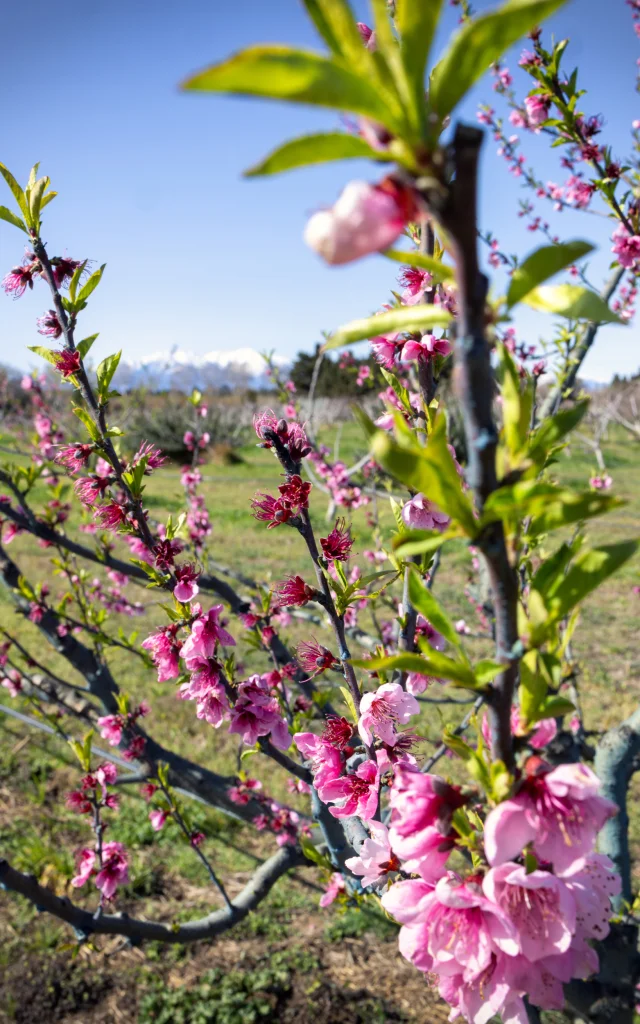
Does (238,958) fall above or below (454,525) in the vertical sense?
below

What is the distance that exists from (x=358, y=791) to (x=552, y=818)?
624 millimetres

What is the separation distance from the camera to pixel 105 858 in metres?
2.47

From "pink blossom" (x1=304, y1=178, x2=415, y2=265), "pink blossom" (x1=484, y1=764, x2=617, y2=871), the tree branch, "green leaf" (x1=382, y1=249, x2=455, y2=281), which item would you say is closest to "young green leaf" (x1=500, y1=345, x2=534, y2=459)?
"green leaf" (x1=382, y1=249, x2=455, y2=281)

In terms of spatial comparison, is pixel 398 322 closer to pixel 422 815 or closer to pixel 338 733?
pixel 422 815

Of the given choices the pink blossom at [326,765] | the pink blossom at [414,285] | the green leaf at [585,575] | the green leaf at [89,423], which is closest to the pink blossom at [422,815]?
the green leaf at [585,575]

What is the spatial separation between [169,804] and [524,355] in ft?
9.99

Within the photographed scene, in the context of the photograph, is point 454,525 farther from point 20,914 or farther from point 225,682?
point 20,914

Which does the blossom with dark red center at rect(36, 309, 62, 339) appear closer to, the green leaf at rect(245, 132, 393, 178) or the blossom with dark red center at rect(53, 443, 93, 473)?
the blossom with dark red center at rect(53, 443, 93, 473)

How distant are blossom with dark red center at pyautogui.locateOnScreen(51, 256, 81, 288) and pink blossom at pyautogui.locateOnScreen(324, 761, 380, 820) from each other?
1457mm

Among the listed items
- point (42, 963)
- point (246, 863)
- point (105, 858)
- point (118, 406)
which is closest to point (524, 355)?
point (105, 858)

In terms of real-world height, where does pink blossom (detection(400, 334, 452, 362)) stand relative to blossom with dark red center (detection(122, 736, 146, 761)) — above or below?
above

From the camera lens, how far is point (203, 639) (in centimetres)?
158

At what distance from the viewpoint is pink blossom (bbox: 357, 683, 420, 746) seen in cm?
125

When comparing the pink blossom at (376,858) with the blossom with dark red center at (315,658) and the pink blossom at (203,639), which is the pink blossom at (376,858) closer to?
the blossom with dark red center at (315,658)
